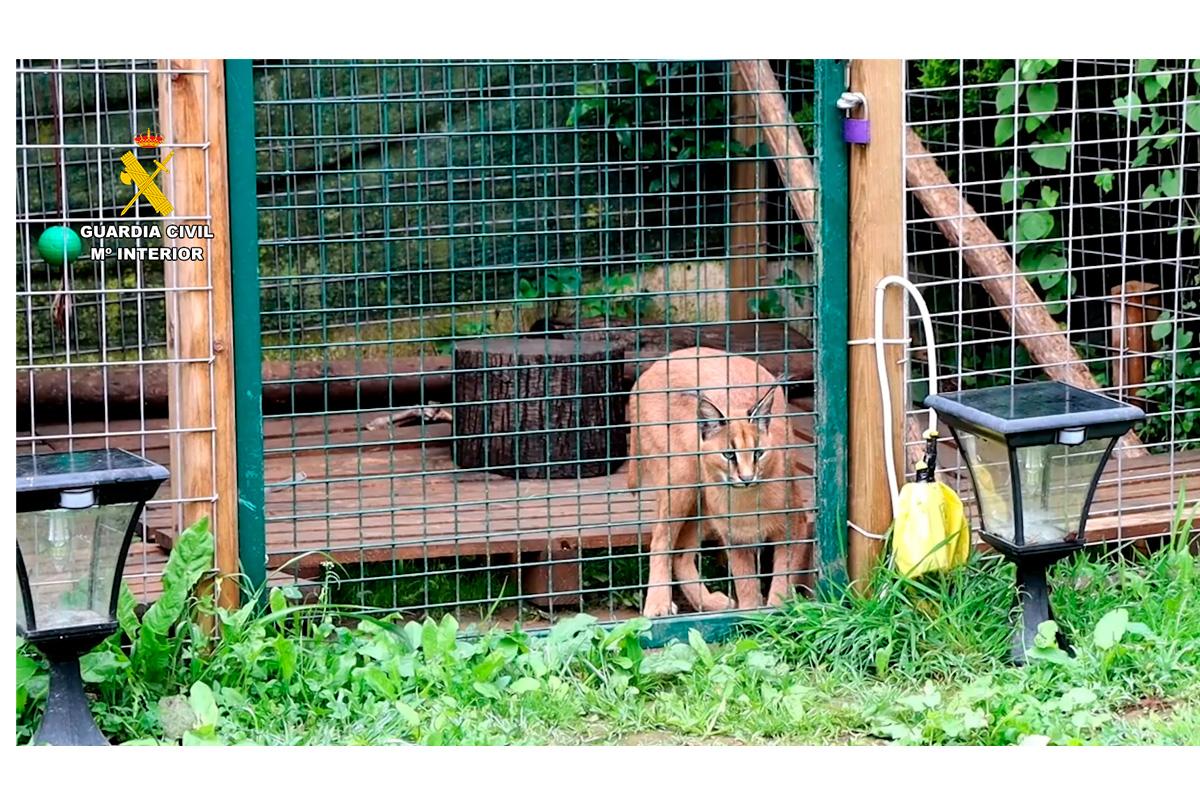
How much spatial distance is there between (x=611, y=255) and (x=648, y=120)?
74 cm

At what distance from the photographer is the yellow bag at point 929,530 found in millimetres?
4844

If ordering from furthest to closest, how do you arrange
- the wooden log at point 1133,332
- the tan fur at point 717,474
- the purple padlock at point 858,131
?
the wooden log at point 1133,332 → the tan fur at point 717,474 → the purple padlock at point 858,131

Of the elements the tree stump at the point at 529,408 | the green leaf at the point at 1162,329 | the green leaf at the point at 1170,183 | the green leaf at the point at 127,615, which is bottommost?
the green leaf at the point at 127,615

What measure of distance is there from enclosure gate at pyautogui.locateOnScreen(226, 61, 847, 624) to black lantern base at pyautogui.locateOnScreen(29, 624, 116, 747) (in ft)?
2.48

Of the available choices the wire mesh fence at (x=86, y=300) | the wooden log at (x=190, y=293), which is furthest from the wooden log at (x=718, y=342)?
Result: the wooden log at (x=190, y=293)

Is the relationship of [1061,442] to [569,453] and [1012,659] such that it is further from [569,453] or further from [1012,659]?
[569,453]

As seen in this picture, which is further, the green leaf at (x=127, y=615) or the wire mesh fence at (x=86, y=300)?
the wire mesh fence at (x=86, y=300)

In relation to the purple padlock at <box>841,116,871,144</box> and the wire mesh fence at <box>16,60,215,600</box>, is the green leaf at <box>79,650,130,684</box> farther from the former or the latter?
the purple padlock at <box>841,116,871,144</box>

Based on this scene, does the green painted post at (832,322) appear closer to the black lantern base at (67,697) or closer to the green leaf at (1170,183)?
the green leaf at (1170,183)

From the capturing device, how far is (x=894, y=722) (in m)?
4.39

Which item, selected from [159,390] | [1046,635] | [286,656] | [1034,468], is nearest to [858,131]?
[1034,468]

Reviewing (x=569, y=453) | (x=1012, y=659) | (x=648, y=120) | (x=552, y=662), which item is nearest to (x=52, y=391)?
(x=569, y=453)

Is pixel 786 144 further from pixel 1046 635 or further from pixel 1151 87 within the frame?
pixel 1046 635

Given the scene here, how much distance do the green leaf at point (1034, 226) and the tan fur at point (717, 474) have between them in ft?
4.50
